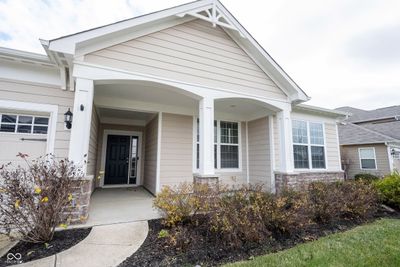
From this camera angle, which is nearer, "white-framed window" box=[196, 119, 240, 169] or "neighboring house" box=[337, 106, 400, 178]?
"white-framed window" box=[196, 119, 240, 169]

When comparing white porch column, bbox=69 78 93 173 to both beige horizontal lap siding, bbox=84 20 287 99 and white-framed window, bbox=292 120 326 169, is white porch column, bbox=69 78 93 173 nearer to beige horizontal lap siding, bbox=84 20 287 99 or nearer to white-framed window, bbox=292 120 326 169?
beige horizontal lap siding, bbox=84 20 287 99

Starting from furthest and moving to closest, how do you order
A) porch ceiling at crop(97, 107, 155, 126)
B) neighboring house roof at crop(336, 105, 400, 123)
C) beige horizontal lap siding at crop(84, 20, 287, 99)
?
neighboring house roof at crop(336, 105, 400, 123)
porch ceiling at crop(97, 107, 155, 126)
beige horizontal lap siding at crop(84, 20, 287, 99)

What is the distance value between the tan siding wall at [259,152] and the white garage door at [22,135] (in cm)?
672

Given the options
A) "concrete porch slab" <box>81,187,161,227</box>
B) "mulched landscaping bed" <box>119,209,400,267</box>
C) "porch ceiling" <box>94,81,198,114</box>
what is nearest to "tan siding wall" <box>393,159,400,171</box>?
"mulched landscaping bed" <box>119,209,400,267</box>

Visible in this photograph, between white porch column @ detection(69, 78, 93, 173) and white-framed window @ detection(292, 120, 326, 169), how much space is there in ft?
Answer: 23.9

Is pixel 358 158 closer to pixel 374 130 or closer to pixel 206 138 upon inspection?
pixel 374 130

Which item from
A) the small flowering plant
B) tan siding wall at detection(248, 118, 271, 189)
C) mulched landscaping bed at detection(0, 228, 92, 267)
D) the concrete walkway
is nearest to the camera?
the concrete walkway

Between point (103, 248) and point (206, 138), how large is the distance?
9.88 ft

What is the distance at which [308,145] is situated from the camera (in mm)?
8242

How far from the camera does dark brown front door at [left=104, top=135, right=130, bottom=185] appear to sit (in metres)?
8.67

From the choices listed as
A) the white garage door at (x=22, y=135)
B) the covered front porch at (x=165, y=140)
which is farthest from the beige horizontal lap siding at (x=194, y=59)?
the white garage door at (x=22, y=135)

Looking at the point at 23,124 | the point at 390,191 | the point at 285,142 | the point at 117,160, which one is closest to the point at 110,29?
the point at 23,124

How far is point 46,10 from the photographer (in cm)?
748

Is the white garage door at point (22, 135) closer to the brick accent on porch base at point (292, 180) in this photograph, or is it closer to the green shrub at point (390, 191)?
the brick accent on porch base at point (292, 180)
